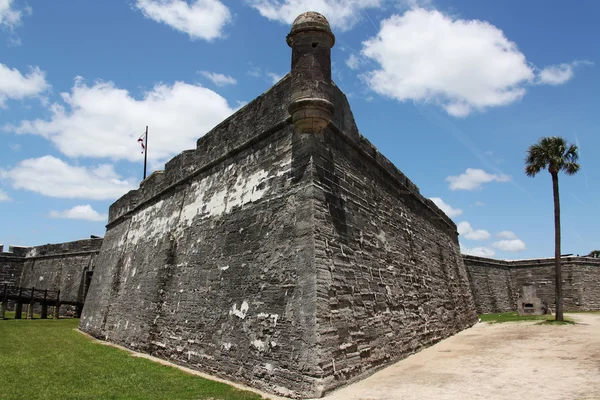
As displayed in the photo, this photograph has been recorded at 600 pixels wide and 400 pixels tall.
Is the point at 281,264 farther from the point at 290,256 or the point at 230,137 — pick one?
the point at 230,137

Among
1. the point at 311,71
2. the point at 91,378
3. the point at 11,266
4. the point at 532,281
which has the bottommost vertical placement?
the point at 91,378

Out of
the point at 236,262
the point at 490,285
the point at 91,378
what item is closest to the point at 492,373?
the point at 236,262

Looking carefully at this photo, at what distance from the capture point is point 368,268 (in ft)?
26.7

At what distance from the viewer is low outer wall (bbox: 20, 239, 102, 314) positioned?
25906 mm

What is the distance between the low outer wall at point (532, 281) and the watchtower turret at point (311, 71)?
2056 centimetres

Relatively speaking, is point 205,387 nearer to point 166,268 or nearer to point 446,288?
point 166,268

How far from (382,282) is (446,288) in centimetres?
637

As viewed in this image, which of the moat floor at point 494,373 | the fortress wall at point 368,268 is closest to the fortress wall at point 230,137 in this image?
the fortress wall at point 368,268

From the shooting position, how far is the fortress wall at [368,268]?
259 inches

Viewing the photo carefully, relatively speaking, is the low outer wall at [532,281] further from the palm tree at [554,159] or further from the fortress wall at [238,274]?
the fortress wall at [238,274]

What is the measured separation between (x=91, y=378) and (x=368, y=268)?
5.48m

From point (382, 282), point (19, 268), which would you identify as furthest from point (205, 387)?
point (19, 268)

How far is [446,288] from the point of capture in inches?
549

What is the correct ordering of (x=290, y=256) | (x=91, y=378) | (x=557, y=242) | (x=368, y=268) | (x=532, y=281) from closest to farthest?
1. (x=290, y=256)
2. (x=91, y=378)
3. (x=368, y=268)
4. (x=557, y=242)
5. (x=532, y=281)
